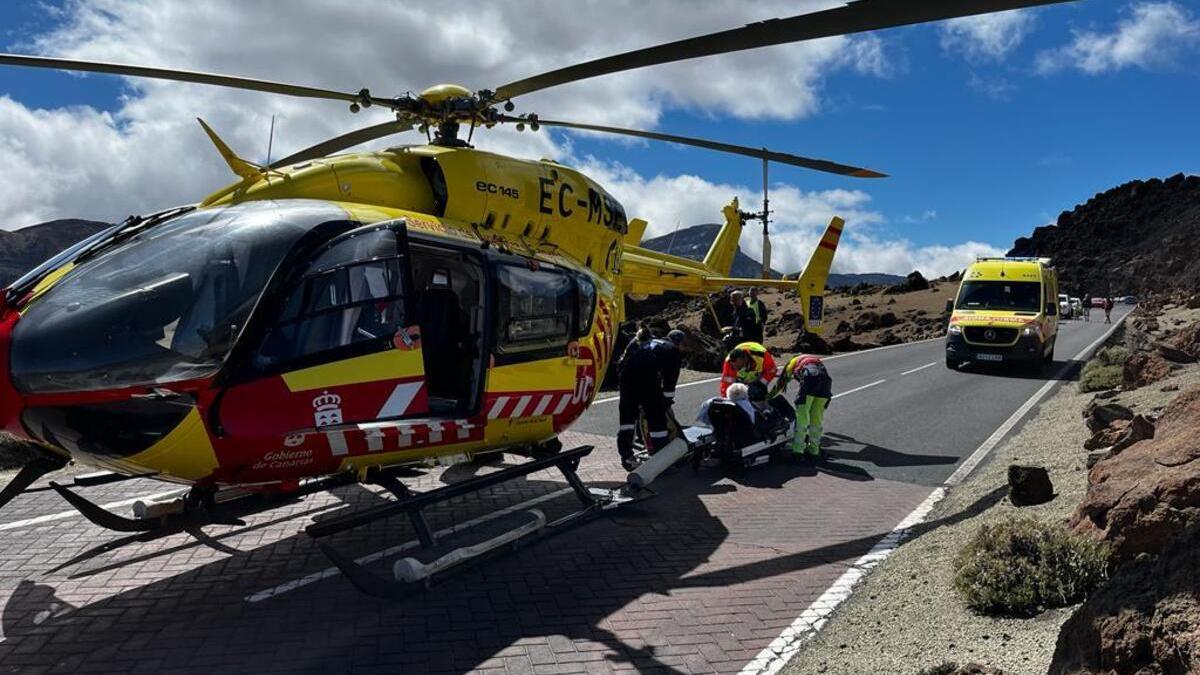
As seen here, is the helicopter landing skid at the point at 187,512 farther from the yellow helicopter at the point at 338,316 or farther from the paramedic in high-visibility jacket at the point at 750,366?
the paramedic in high-visibility jacket at the point at 750,366

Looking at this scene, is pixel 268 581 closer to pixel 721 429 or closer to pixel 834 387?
pixel 721 429

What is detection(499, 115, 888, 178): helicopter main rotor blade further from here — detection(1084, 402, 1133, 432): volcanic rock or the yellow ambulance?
the yellow ambulance

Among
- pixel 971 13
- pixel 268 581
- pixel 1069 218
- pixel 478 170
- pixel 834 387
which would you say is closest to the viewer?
pixel 971 13

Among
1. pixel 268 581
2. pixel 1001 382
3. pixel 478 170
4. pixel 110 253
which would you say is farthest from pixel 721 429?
pixel 1001 382

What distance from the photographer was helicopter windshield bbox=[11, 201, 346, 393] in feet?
14.2

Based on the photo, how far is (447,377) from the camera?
7070 millimetres

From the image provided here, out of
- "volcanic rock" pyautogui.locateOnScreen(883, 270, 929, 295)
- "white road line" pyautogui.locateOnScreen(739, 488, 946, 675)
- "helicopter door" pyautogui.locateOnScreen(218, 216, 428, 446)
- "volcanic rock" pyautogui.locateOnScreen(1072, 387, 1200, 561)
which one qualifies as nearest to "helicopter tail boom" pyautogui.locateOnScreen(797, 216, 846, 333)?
"white road line" pyautogui.locateOnScreen(739, 488, 946, 675)

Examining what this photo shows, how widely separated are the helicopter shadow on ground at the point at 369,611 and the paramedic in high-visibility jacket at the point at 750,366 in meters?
3.14

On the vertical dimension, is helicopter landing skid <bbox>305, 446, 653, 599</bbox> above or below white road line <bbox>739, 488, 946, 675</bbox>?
above

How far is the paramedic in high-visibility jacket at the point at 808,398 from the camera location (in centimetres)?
962

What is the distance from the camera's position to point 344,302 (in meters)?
5.26

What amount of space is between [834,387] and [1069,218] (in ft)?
496

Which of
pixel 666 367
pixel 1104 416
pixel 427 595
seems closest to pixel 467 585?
pixel 427 595

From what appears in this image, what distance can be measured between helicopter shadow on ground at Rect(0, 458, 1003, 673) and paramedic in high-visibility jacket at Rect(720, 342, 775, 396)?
3141mm
